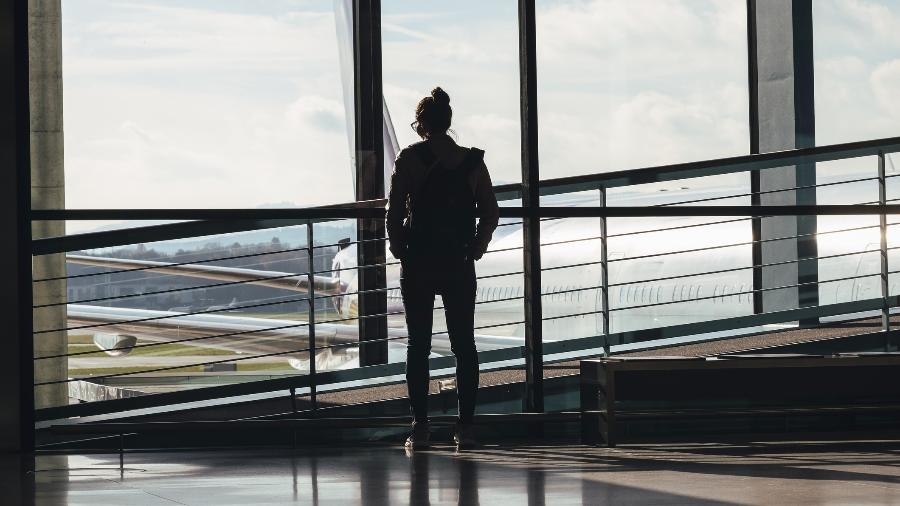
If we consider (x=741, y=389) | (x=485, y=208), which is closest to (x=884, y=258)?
(x=741, y=389)

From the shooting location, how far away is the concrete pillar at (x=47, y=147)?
3520 mm

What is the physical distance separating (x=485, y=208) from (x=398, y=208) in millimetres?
260

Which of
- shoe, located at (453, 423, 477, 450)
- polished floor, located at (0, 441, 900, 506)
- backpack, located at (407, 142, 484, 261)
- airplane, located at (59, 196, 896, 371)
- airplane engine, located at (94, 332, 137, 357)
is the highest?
backpack, located at (407, 142, 484, 261)

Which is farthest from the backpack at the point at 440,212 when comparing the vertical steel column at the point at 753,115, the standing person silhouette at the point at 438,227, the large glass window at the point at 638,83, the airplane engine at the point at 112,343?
the vertical steel column at the point at 753,115

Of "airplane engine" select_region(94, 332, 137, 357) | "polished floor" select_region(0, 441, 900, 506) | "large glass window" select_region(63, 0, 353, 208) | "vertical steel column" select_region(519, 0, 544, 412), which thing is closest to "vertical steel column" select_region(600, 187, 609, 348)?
"vertical steel column" select_region(519, 0, 544, 412)

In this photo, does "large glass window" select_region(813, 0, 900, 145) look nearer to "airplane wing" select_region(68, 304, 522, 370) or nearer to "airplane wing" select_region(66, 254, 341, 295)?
"airplane wing" select_region(68, 304, 522, 370)

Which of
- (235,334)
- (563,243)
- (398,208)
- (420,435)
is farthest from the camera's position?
(563,243)

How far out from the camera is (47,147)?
11.6 feet

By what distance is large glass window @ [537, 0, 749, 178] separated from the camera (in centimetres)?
375

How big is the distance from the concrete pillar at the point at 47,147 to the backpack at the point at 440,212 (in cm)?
111

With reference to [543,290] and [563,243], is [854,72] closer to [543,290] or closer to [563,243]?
[563,243]

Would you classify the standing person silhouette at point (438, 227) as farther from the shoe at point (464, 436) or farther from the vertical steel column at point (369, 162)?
the vertical steel column at point (369, 162)

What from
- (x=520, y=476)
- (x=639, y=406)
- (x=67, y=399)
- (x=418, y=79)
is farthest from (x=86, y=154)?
(x=639, y=406)

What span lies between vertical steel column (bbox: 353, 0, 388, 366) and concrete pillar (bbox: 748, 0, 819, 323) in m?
1.25
